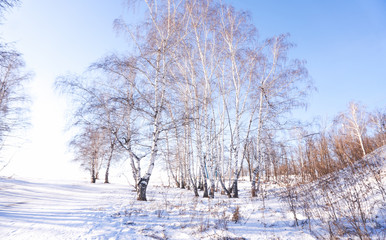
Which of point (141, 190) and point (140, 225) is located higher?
point (141, 190)

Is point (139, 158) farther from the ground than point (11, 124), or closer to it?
closer to it

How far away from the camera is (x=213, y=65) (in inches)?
413

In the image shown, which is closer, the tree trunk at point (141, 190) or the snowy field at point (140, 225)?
the snowy field at point (140, 225)

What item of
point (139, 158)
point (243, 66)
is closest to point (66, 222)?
point (139, 158)

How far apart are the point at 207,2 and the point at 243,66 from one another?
4.12 metres

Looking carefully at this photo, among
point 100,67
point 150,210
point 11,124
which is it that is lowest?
point 150,210

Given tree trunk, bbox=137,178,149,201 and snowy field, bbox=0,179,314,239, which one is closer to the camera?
snowy field, bbox=0,179,314,239

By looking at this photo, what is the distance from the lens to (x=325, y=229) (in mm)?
3352

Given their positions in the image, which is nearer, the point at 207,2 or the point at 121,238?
the point at 121,238

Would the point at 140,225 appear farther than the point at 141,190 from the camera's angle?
No

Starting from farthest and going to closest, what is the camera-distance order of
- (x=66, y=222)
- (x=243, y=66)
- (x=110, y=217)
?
(x=243, y=66) < (x=110, y=217) < (x=66, y=222)

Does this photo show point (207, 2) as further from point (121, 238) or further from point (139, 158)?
point (121, 238)

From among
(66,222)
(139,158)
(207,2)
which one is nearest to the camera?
(66,222)

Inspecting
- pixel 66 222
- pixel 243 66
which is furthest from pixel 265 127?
pixel 66 222
